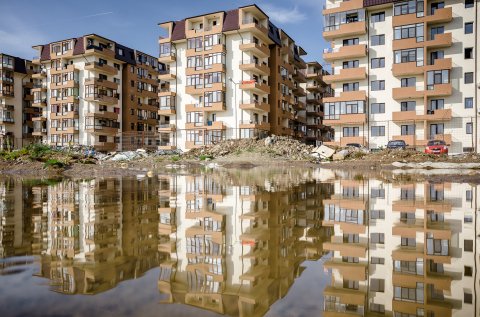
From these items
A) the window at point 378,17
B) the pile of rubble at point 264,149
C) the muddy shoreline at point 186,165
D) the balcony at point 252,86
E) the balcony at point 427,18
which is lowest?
the muddy shoreline at point 186,165

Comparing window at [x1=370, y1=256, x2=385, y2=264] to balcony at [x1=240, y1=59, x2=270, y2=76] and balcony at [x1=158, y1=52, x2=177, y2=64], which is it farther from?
balcony at [x1=158, y1=52, x2=177, y2=64]

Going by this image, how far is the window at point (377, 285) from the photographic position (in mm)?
4066

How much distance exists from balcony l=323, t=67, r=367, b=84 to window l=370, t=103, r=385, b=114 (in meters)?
4.21

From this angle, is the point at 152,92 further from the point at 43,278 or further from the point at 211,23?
the point at 43,278

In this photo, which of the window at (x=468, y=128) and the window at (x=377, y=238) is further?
the window at (x=468, y=128)

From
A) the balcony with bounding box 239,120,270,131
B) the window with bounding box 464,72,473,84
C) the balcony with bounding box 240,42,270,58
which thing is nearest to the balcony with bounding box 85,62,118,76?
the balcony with bounding box 240,42,270,58

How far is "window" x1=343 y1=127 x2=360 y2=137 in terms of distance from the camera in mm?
50453

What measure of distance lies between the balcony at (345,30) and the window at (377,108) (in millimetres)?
10266

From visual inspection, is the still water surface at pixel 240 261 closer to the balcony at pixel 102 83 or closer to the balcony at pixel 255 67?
the balcony at pixel 255 67

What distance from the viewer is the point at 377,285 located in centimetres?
420

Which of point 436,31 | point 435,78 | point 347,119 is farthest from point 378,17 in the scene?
point 347,119

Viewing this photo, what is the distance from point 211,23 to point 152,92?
93.4 feet

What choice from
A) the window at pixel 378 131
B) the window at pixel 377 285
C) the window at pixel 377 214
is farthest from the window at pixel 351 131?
the window at pixel 377 285

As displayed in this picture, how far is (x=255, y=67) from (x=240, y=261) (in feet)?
176
